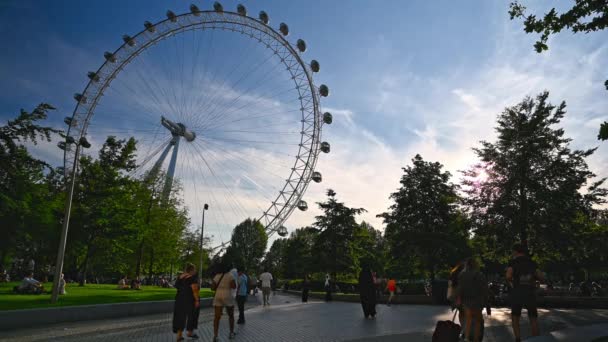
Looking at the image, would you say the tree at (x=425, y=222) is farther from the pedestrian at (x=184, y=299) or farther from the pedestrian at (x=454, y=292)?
the pedestrian at (x=184, y=299)

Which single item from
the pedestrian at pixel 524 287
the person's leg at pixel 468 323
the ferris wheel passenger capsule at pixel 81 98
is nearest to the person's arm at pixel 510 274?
the pedestrian at pixel 524 287

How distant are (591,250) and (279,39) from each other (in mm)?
30994

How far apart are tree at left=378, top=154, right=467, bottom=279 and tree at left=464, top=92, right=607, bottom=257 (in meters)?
6.70

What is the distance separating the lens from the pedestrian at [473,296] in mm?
8547

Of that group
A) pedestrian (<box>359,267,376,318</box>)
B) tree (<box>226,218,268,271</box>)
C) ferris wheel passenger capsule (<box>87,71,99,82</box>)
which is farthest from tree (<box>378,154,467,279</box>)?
tree (<box>226,218,268,271</box>)

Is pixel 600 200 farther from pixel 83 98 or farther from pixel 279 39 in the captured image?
pixel 83 98

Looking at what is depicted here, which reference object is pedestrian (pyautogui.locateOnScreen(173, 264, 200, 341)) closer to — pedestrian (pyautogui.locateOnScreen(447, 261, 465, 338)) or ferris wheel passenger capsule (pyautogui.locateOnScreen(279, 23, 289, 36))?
pedestrian (pyautogui.locateOnScreen(447, 261, 465, 338))

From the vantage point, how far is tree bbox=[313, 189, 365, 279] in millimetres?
47938

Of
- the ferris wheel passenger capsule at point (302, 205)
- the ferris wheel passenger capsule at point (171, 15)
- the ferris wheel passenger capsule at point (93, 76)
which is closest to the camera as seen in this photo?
the ferris wheel passenger capsule at point (171, 15)

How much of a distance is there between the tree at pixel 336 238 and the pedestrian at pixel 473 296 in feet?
130

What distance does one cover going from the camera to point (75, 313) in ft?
48.4

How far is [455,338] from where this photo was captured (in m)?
7.07

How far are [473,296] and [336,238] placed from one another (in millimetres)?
40537

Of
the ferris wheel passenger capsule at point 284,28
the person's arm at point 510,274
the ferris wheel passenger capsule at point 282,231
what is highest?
the ferris wheel passenger capsule at point 284,28
